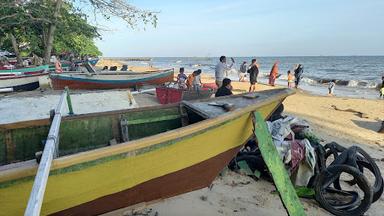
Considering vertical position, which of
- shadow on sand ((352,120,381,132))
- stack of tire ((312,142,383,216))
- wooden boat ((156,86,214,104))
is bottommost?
shadow on sand ((352,120,381,132))

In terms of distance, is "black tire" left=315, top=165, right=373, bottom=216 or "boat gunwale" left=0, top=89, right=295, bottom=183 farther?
"black tire" left=315, top=165, right=373, bottom=216

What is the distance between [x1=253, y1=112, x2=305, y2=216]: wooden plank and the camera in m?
4.27

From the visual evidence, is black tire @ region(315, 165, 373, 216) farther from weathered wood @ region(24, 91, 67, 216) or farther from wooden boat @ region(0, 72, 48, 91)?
wooden boat @ region(0, 72, 48, 91)

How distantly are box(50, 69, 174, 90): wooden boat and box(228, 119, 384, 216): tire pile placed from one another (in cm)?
984

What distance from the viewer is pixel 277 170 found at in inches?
176

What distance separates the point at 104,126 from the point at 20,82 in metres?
10.4

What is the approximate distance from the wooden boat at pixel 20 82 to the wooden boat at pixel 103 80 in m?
1.02

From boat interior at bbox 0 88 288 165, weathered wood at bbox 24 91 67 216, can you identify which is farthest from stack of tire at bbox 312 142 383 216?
weathered wood at bbox 24 91 67 216

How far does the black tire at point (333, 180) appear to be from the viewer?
4.86m

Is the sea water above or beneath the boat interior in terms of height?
beneath

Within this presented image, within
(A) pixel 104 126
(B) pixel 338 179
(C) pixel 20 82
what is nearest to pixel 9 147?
(A) pixel 104 126

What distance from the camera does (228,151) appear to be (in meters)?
4.78

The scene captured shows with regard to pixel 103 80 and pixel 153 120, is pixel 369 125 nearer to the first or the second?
pixel 153 120

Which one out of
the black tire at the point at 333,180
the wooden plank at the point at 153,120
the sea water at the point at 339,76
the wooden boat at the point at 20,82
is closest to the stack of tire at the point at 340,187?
the black tire at the point at 333,180
